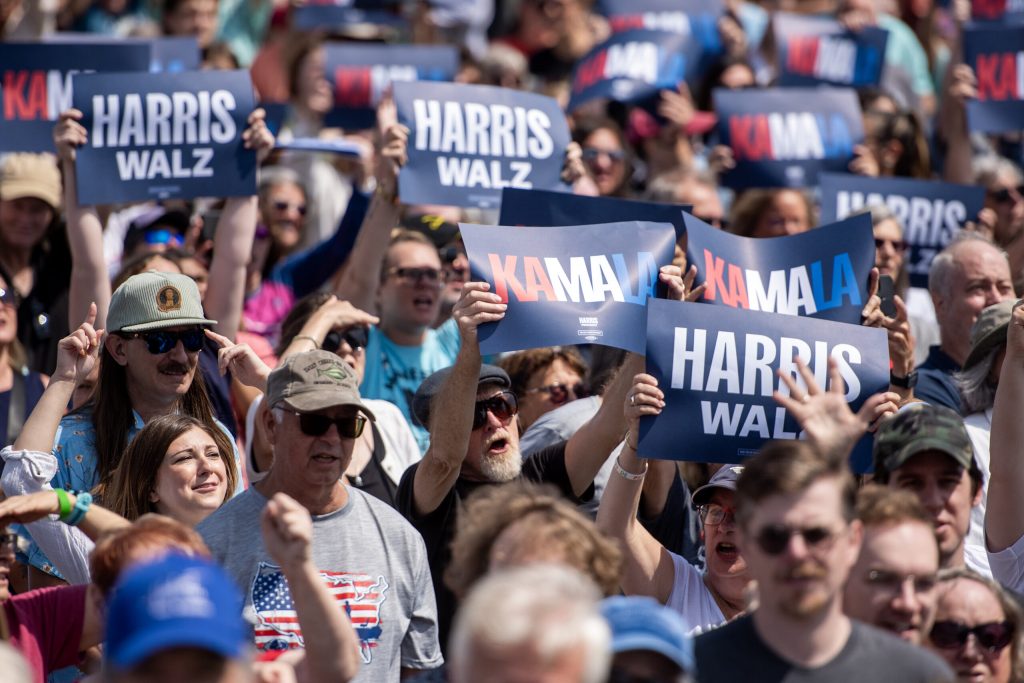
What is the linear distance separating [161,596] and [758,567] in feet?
4.96

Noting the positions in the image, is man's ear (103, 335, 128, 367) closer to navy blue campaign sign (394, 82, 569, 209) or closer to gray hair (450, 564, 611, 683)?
navy blue campaign sign (394, 82, 569, 209)

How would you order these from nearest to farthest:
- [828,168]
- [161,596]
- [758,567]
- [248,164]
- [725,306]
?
[161,596], [758,567], [725,306], [248,164], [828,168]

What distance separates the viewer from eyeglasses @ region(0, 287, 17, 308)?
21.7ft

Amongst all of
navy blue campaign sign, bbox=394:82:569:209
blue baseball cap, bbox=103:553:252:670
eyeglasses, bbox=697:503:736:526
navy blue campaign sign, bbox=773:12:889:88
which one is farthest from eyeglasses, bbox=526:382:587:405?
navy blue campaign sign, bbox=773:12:889:88

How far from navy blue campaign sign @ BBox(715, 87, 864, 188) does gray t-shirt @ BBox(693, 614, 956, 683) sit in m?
5.80

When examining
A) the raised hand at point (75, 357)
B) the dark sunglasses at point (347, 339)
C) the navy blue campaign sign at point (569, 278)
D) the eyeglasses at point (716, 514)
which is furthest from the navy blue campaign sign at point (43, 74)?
the eyeglasses at point (716, 514)

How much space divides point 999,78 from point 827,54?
1416mm

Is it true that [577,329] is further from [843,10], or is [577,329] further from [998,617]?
[843,10]

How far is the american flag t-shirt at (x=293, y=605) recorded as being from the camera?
4867 millimetres

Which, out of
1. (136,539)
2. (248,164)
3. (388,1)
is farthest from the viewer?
(388,1)

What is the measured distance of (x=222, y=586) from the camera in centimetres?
339

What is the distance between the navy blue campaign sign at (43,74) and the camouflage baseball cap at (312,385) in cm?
A: 353

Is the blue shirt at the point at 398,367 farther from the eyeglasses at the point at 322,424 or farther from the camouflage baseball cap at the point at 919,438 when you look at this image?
the camouflage baseball cap at the point at 919,438

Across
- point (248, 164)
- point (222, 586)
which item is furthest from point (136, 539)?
point (248, 164)
